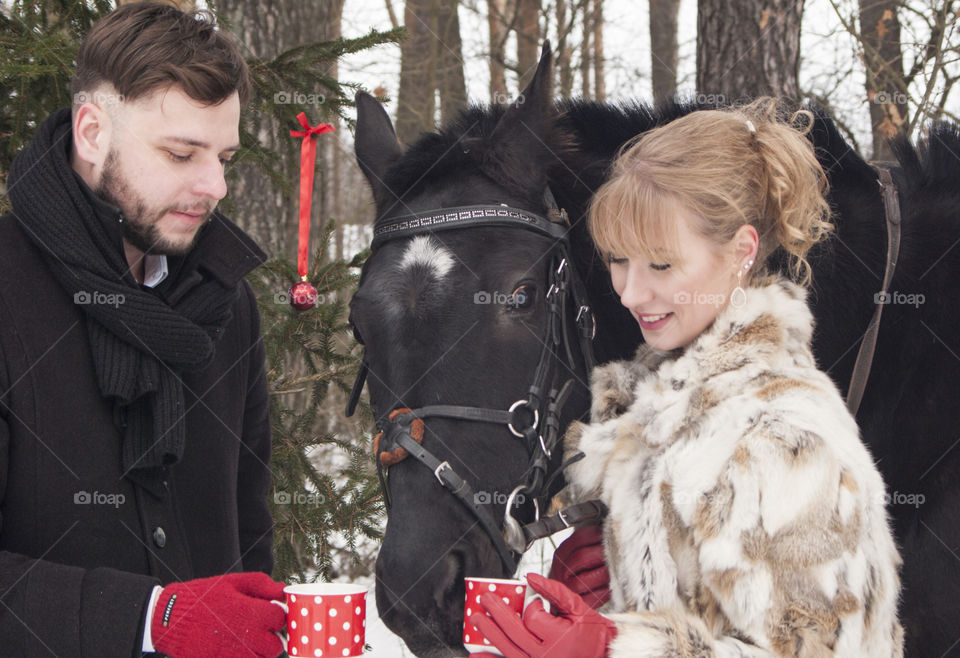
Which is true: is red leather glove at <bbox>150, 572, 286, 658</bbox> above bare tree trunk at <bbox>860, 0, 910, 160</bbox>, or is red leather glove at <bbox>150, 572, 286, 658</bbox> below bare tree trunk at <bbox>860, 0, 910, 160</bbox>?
below

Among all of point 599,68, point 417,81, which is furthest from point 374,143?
point 599,68

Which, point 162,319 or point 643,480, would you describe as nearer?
point 643,480

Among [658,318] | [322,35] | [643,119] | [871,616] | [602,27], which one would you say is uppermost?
[602,27]

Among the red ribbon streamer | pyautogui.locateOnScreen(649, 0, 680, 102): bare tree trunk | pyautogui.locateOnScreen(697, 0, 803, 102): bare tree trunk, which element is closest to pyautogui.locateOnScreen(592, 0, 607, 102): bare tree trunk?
pyautogui.locateOnScreen(649, 0, 680, 102): bare tree trunk

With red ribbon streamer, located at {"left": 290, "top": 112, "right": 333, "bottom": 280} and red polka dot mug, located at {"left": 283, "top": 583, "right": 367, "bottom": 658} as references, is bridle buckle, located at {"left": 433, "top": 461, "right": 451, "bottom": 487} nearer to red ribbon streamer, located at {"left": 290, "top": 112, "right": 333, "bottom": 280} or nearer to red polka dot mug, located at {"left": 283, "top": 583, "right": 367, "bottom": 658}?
red polka dot mug, located at {"left": 283, "top": 583, "right": 367, "bottom": 658}

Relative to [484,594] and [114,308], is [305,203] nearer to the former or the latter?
[114,308]

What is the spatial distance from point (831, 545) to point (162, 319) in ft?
5.16

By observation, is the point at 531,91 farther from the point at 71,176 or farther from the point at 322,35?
the point at 322,35

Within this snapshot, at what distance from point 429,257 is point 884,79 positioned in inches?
213

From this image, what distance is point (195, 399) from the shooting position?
2.38 m

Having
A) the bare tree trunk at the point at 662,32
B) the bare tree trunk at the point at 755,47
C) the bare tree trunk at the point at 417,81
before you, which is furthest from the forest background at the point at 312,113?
the bare tree trunk at the point at 417,81

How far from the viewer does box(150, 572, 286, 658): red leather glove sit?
1799mm

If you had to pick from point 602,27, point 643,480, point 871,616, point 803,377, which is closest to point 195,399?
point 643,480

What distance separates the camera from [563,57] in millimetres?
11062
